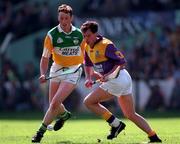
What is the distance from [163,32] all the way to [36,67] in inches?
192

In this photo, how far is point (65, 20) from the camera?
14.4m

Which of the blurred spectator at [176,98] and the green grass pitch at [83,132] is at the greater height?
the green grass pitch at [83,132]

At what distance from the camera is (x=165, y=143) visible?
13.5 meters

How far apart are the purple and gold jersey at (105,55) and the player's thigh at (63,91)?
2.68 ft

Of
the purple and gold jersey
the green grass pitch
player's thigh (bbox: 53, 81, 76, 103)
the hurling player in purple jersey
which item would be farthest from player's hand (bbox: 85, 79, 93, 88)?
the green grass pitch

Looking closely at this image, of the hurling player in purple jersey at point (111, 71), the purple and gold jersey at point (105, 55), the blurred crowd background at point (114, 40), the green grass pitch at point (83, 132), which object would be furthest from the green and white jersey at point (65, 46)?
the blurred crowd background at point (114, 40)

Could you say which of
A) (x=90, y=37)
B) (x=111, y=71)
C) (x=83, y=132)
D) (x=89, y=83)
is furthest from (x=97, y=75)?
(x=83, y=132)

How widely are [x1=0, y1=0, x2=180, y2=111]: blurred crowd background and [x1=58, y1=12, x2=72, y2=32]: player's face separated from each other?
1139 centimetres

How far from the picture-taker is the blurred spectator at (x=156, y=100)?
26.5 metres

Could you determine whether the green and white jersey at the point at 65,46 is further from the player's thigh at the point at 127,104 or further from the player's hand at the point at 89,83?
the player's thigh at the point at 127,104

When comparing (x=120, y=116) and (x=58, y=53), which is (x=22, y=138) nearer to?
(x=58, y=53)

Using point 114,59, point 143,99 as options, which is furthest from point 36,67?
point 114,59

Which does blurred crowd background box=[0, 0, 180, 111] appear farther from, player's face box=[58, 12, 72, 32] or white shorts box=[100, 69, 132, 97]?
white shorts box=[100, 69, 132, 97]

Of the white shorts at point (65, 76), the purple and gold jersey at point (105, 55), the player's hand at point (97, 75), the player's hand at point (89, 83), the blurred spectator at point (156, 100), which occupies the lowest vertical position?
the blurred spectator at point (156, 100)
